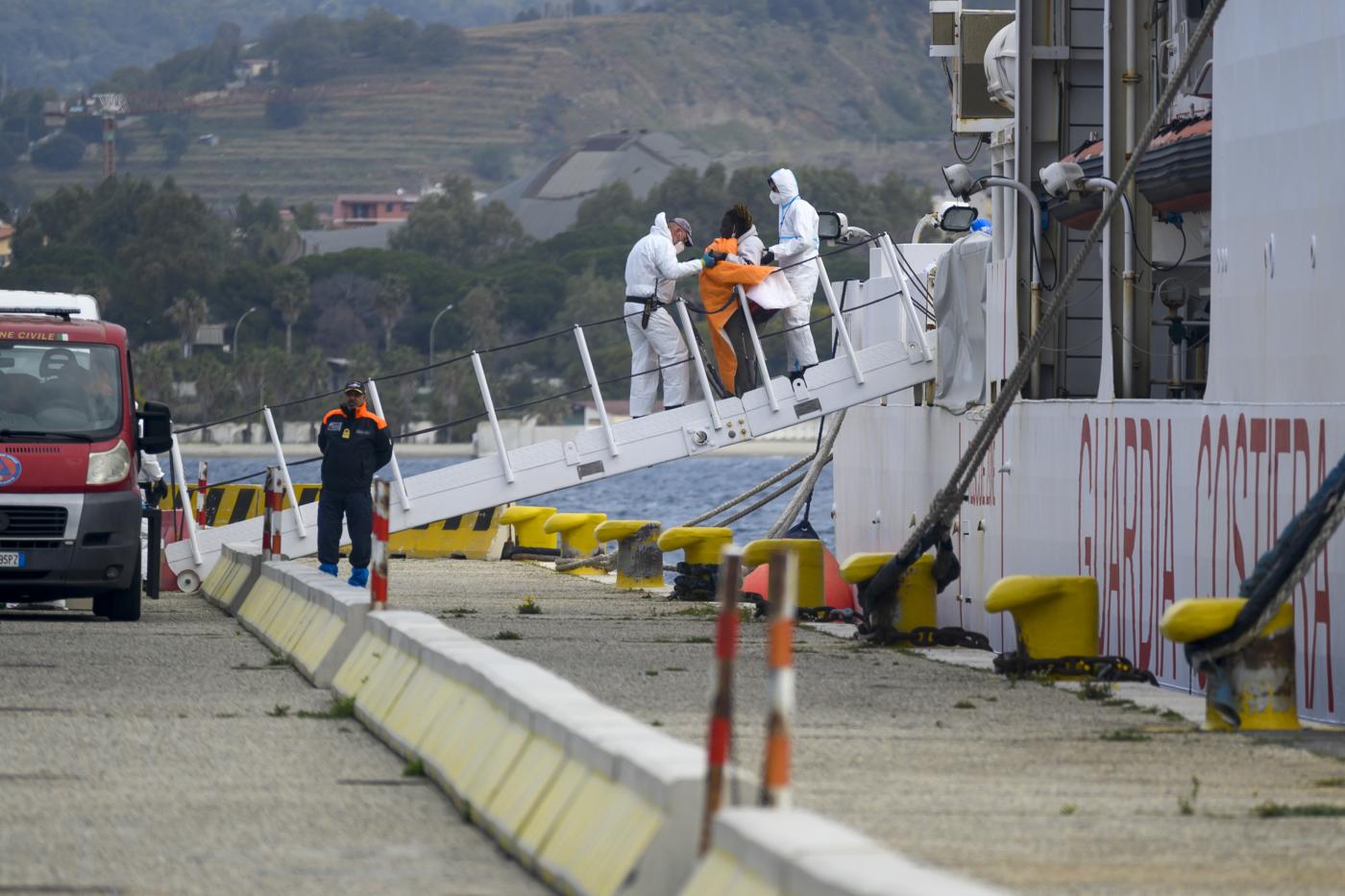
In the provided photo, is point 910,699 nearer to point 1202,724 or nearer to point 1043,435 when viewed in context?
point 1202,724

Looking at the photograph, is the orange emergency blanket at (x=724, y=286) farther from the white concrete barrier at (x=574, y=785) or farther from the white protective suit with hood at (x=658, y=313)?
the white concrete barrier at (x=574, y=785)

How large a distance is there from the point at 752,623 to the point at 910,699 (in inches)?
266

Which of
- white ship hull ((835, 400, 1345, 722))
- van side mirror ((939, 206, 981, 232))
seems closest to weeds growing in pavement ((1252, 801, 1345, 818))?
white ship hull ((835, 400, 1345, 722))

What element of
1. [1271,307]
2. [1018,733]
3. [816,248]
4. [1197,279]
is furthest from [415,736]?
[816,248]

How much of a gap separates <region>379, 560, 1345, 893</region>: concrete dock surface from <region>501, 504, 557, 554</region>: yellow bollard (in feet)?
54.3

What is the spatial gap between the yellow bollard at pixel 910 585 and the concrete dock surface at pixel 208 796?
15.6 feet

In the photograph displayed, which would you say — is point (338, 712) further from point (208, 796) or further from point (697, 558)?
point (697, 558)

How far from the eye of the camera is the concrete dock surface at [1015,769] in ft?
26.8

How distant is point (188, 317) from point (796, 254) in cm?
16558

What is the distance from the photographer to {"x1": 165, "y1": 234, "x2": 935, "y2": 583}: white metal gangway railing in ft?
73.9

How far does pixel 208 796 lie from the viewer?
987 centimetres

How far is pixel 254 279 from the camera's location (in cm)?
19475

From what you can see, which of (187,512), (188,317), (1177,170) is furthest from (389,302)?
(1177,170)

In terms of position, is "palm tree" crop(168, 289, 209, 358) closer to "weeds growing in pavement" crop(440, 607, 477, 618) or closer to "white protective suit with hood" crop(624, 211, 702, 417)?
"white protective suit with hood" crop(624, 211, 702, 417)
